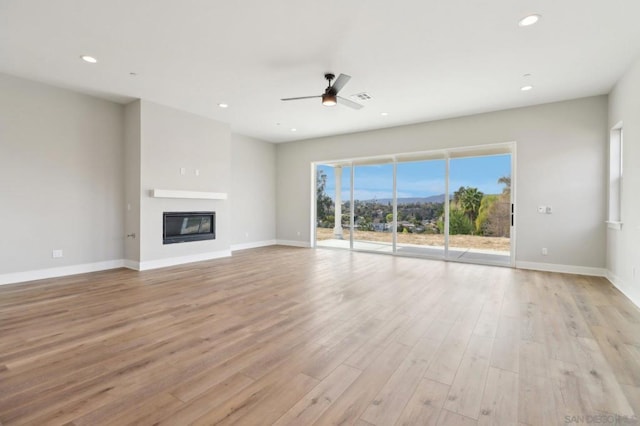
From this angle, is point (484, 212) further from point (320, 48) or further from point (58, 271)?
point (58, 271)

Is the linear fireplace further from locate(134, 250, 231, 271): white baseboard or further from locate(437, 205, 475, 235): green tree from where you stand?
locate(437, 205, 475, 235): green tree

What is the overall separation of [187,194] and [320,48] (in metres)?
3.98

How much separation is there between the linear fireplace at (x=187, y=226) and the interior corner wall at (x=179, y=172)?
3.7 inches

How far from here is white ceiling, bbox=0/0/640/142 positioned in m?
2.93

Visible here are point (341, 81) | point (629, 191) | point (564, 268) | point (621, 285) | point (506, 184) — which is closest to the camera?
point (341, 81)

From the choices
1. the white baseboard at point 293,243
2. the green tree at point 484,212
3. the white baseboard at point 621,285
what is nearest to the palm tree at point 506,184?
the green tree at point 484,212

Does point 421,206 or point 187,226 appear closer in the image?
point 187,226

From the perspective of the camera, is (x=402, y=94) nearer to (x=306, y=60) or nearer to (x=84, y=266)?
(x=306, y=60)

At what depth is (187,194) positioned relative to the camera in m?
6.08

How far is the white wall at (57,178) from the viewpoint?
14.8ft

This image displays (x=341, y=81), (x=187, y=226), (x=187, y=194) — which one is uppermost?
(x=341, y=81)

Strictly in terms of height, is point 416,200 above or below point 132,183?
below

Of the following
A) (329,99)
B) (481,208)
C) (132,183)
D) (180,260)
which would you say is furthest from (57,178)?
(481,208)

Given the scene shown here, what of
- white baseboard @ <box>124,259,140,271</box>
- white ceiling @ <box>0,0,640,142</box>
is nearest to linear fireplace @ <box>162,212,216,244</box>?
white baseboard @ <box>124,259,140,271</box>
